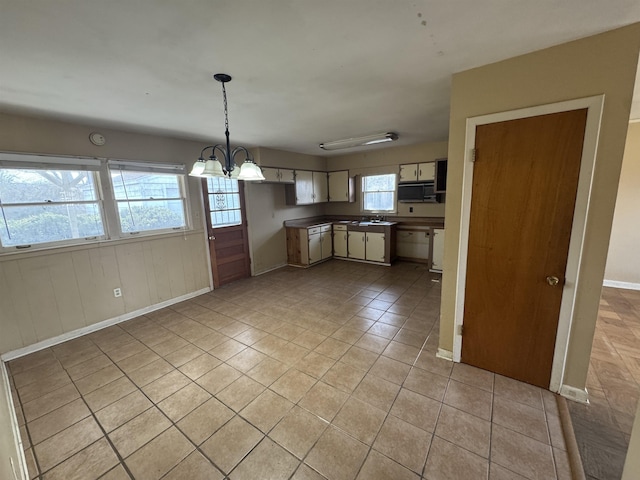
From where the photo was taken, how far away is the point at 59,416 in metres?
1.90

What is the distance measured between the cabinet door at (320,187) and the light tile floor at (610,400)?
4989 millimetres

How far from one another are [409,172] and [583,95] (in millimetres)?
3756

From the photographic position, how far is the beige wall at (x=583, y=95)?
156cm

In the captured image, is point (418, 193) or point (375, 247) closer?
point (418, 193)

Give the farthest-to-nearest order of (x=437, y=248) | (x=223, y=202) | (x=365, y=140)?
(x=437, y=248), (x=223, y=202), (x=365, y=140)

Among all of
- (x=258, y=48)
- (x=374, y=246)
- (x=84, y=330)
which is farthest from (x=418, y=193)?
(x=84, y=330)

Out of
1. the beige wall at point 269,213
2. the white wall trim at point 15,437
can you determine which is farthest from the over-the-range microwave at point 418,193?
→ the white wall trim at point 15,437

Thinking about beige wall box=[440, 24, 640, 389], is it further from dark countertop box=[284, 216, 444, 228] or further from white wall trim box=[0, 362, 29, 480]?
white wall trim box=[0, 362, 29, 480]

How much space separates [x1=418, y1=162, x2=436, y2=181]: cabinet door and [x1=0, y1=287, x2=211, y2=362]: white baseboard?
4809mm

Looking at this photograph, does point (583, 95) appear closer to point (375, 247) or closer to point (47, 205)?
point (375, 247)

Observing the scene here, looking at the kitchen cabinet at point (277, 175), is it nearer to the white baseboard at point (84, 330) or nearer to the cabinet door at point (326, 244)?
the cabinet door at point (326, 244)

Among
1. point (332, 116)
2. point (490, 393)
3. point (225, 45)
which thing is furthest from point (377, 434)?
point (332, 116)

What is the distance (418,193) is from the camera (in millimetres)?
5324

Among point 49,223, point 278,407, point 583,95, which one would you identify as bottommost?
point 278,407
